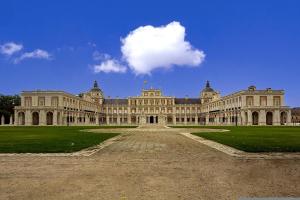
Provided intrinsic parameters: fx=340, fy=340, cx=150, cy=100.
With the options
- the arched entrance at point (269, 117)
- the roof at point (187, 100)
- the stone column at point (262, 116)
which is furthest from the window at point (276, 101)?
the roof at point (187, 100)

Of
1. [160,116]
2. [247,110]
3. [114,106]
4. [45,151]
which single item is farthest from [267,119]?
[45,151]

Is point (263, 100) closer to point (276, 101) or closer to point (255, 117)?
point (276, 101)

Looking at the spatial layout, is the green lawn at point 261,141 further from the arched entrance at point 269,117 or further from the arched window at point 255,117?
the arched entrance at point 269,117

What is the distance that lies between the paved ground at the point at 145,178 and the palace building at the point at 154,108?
294 feet

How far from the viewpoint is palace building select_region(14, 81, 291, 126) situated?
100312 mm

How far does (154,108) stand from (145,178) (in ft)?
478

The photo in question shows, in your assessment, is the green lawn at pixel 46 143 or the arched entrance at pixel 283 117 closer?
the green lawn at pixel 46 143

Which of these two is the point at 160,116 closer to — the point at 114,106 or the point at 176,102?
the point at 176,102

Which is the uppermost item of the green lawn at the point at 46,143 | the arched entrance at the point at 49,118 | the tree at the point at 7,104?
the tree at the point at 7,104

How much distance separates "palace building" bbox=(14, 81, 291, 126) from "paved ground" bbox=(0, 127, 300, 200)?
294ft

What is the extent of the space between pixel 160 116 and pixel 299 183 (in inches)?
5648

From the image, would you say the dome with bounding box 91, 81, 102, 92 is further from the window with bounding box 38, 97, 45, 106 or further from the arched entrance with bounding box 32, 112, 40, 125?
→ the window with bounding box 38, 97, 45, 106

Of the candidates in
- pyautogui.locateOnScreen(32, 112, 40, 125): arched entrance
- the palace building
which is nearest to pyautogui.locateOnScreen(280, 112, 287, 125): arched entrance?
the palace building

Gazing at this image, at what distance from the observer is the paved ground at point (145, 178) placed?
7.85 meters
